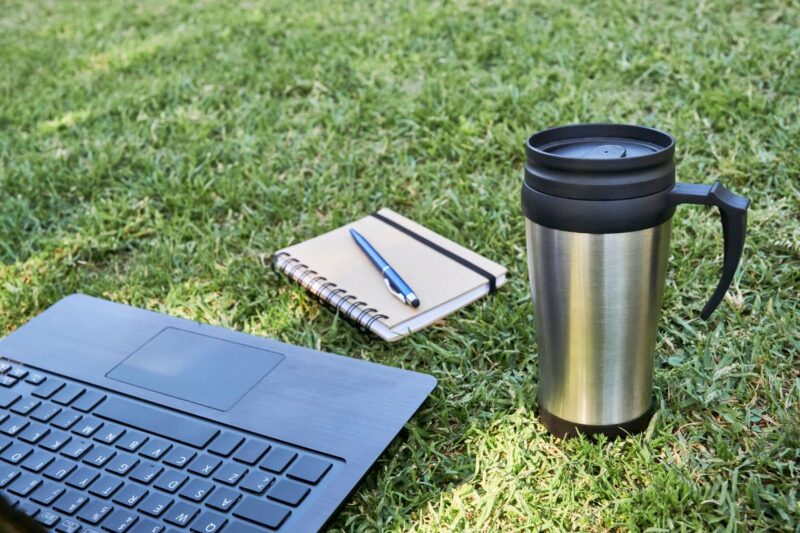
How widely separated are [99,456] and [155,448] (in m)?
0.07

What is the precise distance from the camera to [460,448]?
112 cm

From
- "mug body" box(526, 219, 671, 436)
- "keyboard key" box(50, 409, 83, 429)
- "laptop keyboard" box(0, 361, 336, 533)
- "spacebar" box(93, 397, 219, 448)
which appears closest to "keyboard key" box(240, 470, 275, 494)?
"laptop keyboard" box(0, 361, 336, 533)

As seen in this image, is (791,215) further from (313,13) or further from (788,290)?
(313,13)

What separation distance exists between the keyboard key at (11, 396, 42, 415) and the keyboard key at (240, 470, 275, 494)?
39 cm

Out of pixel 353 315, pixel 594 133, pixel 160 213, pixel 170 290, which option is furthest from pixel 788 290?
pixel 160 213

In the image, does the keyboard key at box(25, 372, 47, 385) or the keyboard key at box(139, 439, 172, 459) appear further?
the keyboard key at box(25, 372, 47, 385)

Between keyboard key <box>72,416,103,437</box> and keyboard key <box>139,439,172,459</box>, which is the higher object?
keyboard key <box>72,416,103,437</box>

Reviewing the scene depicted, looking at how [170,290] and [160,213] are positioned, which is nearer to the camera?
[170,290]

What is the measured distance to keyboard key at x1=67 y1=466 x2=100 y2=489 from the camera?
0.98 meters

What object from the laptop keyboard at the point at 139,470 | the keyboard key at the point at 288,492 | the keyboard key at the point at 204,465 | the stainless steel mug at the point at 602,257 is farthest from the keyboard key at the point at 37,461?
Answer: the stainless steel mug at the point at 602,257

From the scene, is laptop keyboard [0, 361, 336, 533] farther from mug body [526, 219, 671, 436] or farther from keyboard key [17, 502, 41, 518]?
mug body [526, 219, 671, 436]

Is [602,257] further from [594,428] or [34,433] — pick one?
[34,433]

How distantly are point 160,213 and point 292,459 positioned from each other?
1.12 metres

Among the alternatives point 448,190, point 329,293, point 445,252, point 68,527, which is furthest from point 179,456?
point 448,190
